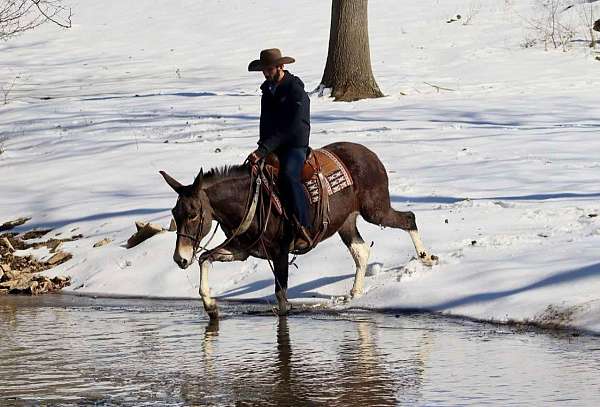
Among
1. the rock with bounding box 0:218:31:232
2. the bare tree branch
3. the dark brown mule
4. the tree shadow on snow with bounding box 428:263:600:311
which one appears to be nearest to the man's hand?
the dark brown mule

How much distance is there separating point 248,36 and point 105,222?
20.7 meters

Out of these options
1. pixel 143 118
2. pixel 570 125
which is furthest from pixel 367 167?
pixel 143 118

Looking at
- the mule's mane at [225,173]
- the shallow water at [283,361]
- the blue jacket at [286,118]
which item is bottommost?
the shallow water at [283,361]

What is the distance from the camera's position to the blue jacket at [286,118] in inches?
460

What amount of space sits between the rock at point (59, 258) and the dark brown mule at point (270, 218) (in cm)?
379

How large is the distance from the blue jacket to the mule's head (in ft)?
2.53

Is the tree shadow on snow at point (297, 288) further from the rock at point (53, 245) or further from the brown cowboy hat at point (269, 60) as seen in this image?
the rock at point (53, 245)

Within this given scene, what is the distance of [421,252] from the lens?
12.8 metres

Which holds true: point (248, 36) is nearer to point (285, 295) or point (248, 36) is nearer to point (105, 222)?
point (105, 222)

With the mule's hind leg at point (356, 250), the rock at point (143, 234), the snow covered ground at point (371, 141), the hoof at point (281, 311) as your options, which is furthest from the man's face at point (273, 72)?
the rock at point (143, 234)

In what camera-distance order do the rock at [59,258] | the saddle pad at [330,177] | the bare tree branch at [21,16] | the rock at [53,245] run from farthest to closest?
1. the bare tree branch at [21,16]
2. the rock at [53,245]
3. the rock at [59,258]
4. the saddle pad at [330,177]

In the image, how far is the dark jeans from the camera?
11.8 metres

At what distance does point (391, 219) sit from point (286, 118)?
1.85 m

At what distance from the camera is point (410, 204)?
50.8 ft
